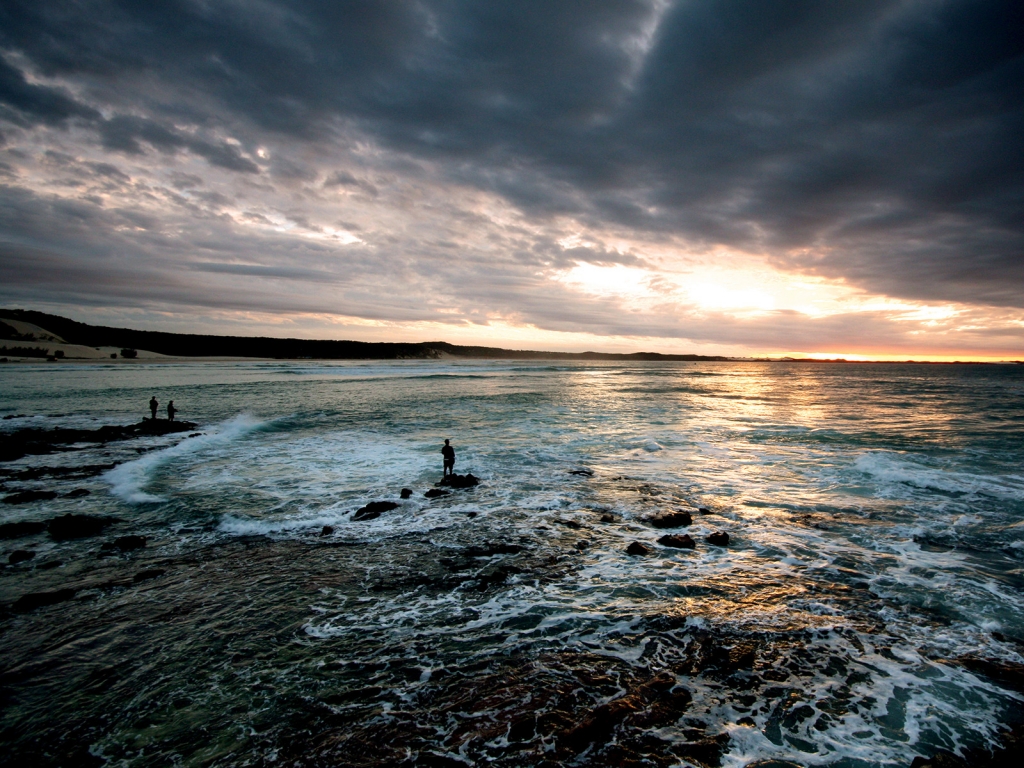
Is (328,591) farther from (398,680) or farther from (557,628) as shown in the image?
(557,628)

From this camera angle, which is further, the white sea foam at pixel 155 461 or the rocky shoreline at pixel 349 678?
the white sea foam at pixel 155 461

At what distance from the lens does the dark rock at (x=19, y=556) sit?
31.5 feet

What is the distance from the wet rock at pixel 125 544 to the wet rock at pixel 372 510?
4737mm

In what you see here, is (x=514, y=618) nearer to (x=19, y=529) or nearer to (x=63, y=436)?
(x=19, y=529)

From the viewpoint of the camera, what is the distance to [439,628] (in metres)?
7.33

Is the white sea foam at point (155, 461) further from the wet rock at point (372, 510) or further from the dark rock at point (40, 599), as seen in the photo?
the wet rock at point (372, 510)

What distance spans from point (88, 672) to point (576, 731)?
21.6 ft

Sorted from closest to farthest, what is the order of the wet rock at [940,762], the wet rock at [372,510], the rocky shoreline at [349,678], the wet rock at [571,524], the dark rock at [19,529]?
the wet rock at [940,762] < the rocky shoreline at [349,678] < the dark rock at [19,529] < the wet rock at [571,524] < the wet rock at [372,510]

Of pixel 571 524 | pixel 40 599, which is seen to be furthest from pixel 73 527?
pixel 571 524

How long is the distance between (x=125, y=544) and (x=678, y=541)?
12.8 m

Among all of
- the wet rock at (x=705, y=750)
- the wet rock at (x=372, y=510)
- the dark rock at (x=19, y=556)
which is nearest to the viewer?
the wet rock at (x=705, y=750)

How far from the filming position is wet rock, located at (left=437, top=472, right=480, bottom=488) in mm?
15586

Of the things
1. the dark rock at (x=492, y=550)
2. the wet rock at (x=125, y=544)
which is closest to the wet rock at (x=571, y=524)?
the dark rock at (x=492, y=550)

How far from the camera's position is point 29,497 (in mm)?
13836
